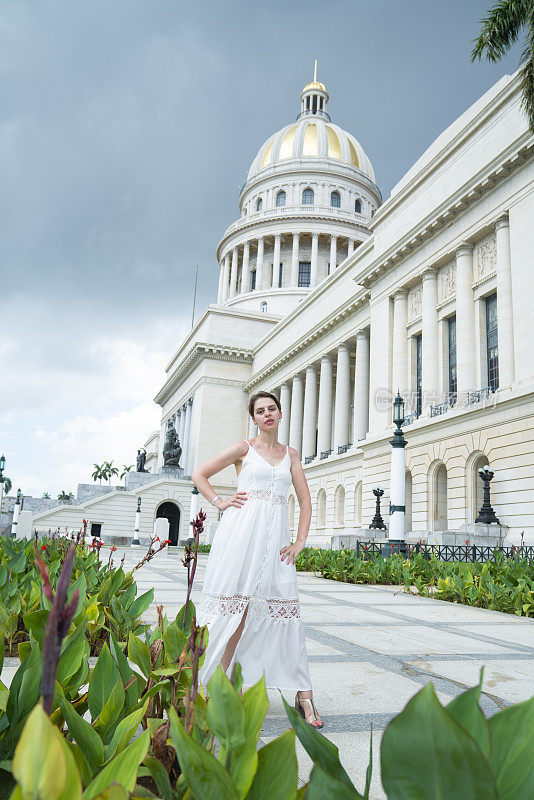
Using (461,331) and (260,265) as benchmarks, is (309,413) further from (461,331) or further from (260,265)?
(260,265)

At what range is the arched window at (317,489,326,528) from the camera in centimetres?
3947

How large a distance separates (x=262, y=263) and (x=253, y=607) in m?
66.6

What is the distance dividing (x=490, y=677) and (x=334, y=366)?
40922 millimetres

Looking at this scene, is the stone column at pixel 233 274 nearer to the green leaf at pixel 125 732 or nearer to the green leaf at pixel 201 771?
the green leaf at pixel 125 732

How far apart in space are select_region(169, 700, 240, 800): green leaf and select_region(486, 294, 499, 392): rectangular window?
24449 mm

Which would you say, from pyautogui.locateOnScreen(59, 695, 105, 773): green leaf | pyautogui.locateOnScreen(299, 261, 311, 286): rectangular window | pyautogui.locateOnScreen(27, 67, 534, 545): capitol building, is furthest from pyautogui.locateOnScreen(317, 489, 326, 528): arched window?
pyautogui.locateOnScreen(59, 695, 105, 773): green leaf

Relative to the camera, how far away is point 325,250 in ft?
222

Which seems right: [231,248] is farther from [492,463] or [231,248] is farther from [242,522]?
[242,522]

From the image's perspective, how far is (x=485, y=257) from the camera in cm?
2502

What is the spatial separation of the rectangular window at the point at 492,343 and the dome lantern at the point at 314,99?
6473 cm

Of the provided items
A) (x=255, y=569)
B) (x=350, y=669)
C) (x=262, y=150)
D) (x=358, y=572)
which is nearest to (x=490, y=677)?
(x=350, y=669)

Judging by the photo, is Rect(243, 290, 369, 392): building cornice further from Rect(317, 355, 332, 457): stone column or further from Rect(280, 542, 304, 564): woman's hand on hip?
Rect(280, 542, 304, 564): woman's hand on hip

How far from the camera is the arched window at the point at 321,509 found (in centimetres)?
3947

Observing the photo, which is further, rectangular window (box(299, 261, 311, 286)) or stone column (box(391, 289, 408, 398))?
rectangular window (box(299, 261, 311, 286))
